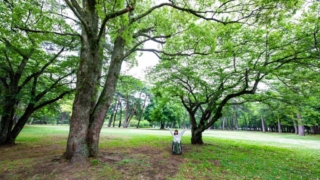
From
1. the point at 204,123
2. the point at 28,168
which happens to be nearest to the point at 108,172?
the point at 28,168

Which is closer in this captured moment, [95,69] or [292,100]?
[95,69]

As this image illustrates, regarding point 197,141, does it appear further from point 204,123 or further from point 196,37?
point 196,37

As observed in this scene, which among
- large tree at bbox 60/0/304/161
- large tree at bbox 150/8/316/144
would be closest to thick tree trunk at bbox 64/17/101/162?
large tree at bbox 60/0/304/161

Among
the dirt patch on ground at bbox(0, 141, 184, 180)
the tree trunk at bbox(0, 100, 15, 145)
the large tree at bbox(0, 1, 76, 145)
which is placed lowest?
the dirt patch on ground at bbox(0, 141, 184, 180)

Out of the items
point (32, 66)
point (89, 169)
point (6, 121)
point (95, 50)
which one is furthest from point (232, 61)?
point (6, 121)

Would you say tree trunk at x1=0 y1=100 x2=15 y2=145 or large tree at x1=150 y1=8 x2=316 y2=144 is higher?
large tree at x1=150 y1=8 x2=316 y2=144

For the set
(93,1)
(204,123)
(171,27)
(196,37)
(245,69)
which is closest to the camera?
(93,1)

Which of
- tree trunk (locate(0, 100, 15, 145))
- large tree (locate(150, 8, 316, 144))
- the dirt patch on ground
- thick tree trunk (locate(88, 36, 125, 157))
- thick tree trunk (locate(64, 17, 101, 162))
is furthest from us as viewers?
tree trunk (locate(0, 100, 15, 145))

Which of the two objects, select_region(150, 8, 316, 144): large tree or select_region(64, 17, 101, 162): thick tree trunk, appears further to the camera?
select_region(150, 8, 316, 144): large tree

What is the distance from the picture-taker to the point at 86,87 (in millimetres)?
5352

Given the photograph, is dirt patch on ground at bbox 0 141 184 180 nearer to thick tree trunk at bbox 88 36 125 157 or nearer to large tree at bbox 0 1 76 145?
thick tree trunk at bbox 88 36 125 157

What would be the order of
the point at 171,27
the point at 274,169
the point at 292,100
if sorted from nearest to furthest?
the point at 274,169 → the point at 171,27 → the point at 292,100

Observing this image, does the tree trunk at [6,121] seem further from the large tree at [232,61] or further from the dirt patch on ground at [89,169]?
the large tree at [232,61]

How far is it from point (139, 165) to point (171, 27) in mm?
5694
